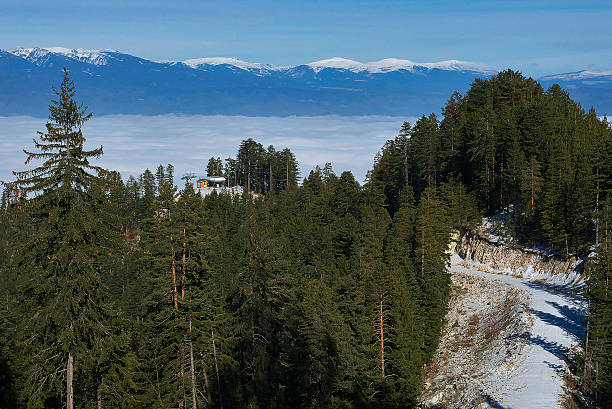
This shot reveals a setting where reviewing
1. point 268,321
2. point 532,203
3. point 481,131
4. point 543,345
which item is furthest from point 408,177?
point 268,321

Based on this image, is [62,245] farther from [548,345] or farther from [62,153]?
[548,345]

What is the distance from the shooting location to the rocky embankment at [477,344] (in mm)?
37750

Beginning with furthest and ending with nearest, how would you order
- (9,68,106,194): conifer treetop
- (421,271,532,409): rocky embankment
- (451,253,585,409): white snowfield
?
(421,271,532,409): rocky embankment
(451,253,585,409): white snowfield
(9,68,106,194): conifer treetop

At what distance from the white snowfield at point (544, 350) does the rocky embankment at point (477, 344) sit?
1.71 feet

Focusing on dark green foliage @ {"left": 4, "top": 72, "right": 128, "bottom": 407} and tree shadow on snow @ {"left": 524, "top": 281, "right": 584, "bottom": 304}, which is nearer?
dark green foliage @ {"left": 4, "top": 72, "right": 128, "bottom": 407}

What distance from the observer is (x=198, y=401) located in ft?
99.3

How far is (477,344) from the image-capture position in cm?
4641

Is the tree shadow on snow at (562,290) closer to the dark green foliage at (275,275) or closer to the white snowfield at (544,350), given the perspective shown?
the white snowfield at (544,350)

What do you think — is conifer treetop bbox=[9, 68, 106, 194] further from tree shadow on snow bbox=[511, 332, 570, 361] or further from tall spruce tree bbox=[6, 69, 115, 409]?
tree shadow on snow bbox=[511, 332, 570, 361]

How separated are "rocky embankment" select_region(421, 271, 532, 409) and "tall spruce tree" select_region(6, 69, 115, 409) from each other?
80.1ft

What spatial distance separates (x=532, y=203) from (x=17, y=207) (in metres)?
57.6

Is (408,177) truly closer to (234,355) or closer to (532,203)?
(532,203)

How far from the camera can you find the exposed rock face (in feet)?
180

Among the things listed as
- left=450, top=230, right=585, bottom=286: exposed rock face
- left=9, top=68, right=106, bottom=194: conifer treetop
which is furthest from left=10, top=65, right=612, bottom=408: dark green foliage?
left=450, top=230, right=585, bottom=286: exposed rock face
